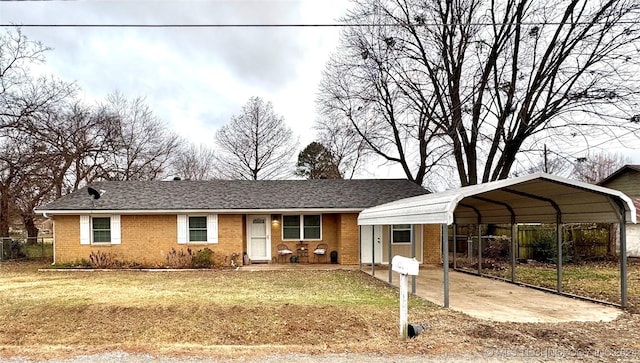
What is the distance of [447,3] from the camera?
18688 millimetres

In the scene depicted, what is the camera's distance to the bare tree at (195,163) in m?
35.9

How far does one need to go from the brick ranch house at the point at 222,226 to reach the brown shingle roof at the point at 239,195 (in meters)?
0.04

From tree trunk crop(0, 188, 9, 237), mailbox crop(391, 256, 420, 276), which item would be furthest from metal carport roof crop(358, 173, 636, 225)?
tree trunk crop(0, 188, 9, 237)

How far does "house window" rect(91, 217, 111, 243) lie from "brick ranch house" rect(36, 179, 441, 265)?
4 centimetres

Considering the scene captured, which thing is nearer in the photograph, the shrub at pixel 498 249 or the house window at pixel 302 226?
the house window at pixel 302 226

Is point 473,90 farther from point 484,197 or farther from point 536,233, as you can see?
point 484,197

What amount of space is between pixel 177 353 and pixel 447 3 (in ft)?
59.0

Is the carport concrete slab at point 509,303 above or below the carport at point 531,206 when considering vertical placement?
below

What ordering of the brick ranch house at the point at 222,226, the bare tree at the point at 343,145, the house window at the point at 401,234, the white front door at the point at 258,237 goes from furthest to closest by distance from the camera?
the bare tree at the point at 343,145 → the white front door at the point at 258,237 → the house window at the point at 401,234 → the brick ranch house at the point at 222,226

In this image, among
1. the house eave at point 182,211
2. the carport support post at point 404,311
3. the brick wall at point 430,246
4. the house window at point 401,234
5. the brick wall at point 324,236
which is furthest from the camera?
the brick wall at point 324,236

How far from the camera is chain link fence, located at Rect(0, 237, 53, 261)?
1938cm

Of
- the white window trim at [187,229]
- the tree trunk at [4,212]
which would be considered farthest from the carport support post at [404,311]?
the tree trunk at [4,212]

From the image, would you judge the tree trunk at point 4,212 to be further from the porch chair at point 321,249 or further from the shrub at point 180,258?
the porch chair at point 321,249

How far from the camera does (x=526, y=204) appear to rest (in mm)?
11172
